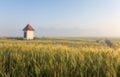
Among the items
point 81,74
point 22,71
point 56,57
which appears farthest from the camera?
point 56,57

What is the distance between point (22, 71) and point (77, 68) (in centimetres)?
114

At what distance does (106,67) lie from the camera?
4996 millimetres

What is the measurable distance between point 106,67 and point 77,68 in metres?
0.60

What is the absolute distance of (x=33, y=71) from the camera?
196 inches

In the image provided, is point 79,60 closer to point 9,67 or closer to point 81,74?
point 81,74

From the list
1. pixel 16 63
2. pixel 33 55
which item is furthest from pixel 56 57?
pixel 16 63

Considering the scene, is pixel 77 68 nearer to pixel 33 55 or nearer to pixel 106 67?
pixel 106 67

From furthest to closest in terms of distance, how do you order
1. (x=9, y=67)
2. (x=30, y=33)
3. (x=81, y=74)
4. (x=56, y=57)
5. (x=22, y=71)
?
(x=30, y=33) → (x=56, y=57) → (x=9, y=67) → (x=22, y=71) → (x=81, y=74)

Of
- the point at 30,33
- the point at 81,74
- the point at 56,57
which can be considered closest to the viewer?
the point at 81,74

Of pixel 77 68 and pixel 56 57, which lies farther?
pixel 56 57

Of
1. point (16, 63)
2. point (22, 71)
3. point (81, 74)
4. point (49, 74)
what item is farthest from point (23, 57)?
point (81, 74)

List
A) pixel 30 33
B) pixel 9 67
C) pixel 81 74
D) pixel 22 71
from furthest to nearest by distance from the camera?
pixel 30 33, pixel 9 67, pixel 22 71, pixel 81 74

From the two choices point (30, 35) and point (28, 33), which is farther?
point (30, 35)

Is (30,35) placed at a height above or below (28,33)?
below
